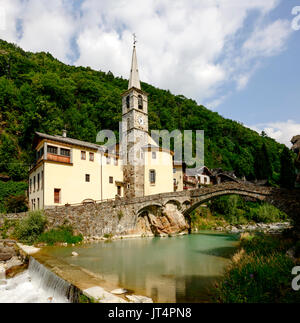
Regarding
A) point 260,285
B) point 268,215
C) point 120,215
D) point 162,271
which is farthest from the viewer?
point 268,215

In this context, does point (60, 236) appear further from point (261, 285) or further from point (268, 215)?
point (268, 215)

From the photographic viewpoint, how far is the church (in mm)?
23203

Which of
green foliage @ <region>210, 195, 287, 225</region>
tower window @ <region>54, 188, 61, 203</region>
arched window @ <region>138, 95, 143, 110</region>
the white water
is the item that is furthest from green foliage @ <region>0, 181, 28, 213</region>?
green foliage @ <region>210, 195, 287, 225</region>

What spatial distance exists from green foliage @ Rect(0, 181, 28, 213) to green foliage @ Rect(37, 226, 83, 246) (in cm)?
993

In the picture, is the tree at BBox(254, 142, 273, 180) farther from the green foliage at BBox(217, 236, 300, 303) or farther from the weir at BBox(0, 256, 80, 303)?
the weir at BBox(0, 256, 80, 303)

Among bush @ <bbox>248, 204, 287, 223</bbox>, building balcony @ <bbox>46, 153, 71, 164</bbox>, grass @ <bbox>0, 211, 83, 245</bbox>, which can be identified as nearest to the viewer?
grass @ <bbox>0, 211, 83, 245</bbox>

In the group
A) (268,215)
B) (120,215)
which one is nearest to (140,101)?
(120,215)

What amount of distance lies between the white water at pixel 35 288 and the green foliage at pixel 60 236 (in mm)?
7167

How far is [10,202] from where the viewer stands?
25.2m

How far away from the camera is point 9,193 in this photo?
27.0 m

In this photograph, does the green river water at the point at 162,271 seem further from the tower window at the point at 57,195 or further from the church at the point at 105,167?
the church at the point at 105,167

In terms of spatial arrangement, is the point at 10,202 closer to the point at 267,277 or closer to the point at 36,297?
the point at 36,297

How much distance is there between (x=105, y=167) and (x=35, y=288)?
67.6 ft

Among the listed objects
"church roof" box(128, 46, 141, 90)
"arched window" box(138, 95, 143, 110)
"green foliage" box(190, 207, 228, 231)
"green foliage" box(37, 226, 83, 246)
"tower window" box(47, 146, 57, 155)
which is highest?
"church roof" box(128, 46, 141, 90)
